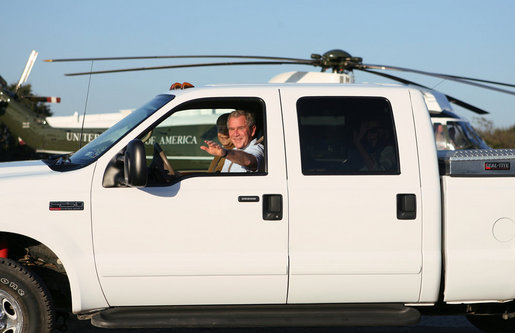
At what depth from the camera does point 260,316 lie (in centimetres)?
452

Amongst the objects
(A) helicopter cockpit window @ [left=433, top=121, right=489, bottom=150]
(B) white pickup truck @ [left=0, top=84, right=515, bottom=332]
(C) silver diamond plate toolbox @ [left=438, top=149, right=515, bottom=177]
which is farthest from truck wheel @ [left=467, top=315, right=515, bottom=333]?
(A) helicopter cockpit window @ [left=433, top=121, right=489, bottom=150]

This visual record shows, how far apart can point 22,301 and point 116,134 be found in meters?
1.28

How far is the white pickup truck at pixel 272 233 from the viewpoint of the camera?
4.45 metres

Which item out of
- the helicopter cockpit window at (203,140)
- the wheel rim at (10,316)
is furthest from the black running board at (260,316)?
the helicopter cockpit window at (203,140)

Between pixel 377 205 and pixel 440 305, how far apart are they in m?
0.97

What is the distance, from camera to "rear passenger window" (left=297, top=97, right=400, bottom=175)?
4664 millimetres

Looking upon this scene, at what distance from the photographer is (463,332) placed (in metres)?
6.12

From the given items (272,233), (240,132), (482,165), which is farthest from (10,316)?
(482,165)

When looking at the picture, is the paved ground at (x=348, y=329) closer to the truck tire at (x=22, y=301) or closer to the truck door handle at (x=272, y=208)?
the truck tire at (x=22, y=301)

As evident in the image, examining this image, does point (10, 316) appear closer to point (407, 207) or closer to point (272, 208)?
point (272, 208)

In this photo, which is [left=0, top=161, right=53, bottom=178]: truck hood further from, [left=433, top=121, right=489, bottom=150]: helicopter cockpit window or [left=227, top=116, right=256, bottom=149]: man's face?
[left=433, top=121, right=489, bottom=150]: helicopter cockpit window

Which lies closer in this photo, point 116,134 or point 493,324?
point 116,134

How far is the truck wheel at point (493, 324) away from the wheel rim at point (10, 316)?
11.7ft

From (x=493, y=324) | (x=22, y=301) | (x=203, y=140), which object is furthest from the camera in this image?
(x=493, y=324)
